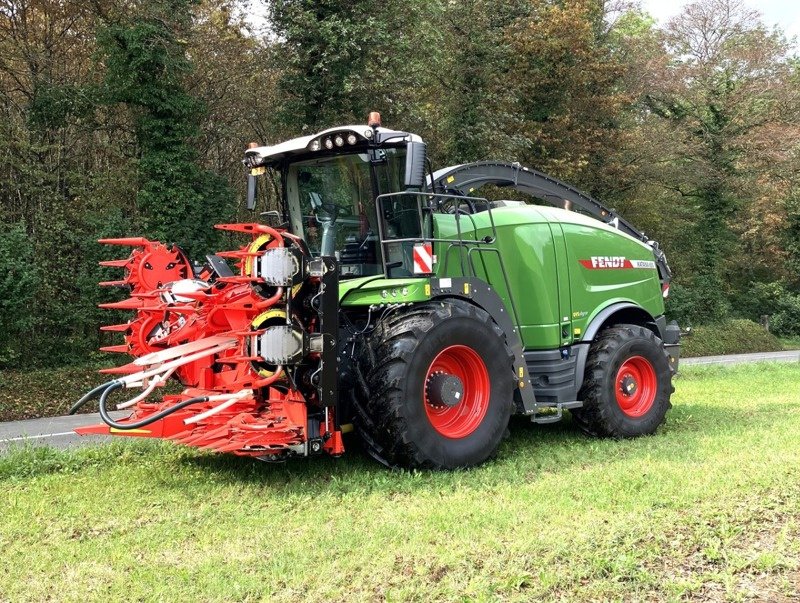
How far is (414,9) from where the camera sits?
1683cm

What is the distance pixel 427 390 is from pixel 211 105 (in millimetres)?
12391

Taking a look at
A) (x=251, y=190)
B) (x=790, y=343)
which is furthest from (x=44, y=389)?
(x=790, y=343)

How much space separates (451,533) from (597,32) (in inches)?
970

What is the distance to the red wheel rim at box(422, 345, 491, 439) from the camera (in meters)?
6.11

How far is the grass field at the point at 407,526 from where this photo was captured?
3613 millimetres

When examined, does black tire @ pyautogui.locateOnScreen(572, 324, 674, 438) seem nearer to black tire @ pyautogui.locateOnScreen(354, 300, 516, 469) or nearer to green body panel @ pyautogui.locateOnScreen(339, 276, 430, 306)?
black tire @ pyautogui.locateOnScreen(354, 300, 516, 469)

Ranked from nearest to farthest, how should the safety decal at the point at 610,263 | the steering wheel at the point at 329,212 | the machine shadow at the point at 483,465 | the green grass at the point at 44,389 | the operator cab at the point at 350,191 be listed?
the machine shadow at the point at 483,465 < the operator cab at the point at 350,191 < the steering wheel at the point at 329,212 < the safety decal at the point at 610,263 < the green grass at the point at 44,389

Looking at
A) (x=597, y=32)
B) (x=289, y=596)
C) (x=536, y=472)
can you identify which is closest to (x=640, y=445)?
(x=536, y=472)

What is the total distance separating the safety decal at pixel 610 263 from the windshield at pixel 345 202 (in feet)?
8.31

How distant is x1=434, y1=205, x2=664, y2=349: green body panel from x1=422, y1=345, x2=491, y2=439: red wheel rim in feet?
2.76

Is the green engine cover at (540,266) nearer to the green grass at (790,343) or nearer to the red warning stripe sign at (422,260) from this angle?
the red warning stripe sign at (422,260)

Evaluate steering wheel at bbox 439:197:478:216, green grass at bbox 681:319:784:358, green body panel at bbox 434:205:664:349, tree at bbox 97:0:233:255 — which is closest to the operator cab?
green body panel at bbox 434:205:664:349

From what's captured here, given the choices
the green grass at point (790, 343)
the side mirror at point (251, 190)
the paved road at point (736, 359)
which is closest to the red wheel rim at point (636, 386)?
the side mirror at point (251, 190)

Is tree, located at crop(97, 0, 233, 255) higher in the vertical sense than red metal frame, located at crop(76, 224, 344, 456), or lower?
higher
